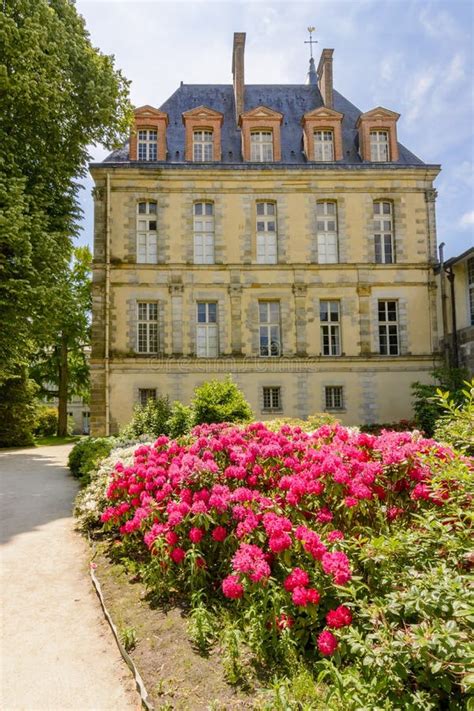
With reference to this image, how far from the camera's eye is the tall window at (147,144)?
19.5 m

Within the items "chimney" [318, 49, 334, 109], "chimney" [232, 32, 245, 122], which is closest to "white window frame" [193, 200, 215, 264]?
"chimney" [232, 32, 245, 122]

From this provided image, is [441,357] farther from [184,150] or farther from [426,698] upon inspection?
[426,698]

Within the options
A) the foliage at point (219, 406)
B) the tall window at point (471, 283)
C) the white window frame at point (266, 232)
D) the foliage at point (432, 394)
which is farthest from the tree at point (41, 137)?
the tall window at point (471, 283)

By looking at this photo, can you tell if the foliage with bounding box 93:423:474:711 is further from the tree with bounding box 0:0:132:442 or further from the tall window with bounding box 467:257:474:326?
the tall window with bounding box 467:257:474:326

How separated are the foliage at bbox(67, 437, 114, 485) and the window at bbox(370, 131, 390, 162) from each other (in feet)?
53.1

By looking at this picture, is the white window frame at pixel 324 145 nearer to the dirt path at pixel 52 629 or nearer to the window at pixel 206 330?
the window at pixel 206 330

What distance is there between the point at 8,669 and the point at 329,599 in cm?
231

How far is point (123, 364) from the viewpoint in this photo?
1814 cm

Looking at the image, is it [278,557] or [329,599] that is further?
[278,557]

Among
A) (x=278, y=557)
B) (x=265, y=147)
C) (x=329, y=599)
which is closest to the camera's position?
(x=329, y=599)

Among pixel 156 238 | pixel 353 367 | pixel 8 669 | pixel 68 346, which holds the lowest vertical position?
pixel 8 669

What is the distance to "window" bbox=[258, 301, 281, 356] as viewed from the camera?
1864cm

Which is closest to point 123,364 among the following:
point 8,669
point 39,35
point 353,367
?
point 353,367

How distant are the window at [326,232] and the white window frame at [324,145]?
2.05 m
